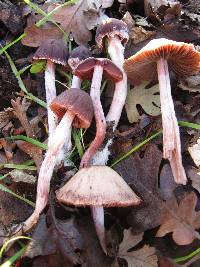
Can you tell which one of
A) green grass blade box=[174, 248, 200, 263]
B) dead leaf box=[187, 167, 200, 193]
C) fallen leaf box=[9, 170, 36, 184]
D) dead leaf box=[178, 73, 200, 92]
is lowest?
green grass blade box=[174, 248, 200, 263]

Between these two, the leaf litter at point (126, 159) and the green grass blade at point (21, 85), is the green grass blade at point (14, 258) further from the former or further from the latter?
the green grass blade at point (21, 85)

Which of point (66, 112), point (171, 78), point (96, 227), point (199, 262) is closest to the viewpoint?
point (199, 262)

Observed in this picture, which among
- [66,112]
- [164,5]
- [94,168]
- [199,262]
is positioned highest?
[164,5]

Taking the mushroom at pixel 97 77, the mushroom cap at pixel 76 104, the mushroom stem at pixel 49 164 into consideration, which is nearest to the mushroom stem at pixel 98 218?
the mushroom stem at pixel 49 164

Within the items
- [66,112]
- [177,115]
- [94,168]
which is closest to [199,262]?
[94,168]

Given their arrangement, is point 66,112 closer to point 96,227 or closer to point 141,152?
point 141,152

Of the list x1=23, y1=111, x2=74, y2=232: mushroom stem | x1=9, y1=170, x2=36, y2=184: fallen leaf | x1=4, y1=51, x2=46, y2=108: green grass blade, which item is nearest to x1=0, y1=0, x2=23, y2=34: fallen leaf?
x1=4, y1=51, x2=46, y2=108: green grass blade

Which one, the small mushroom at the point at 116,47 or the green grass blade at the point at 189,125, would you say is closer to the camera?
the green grass blade at the point at 189,125

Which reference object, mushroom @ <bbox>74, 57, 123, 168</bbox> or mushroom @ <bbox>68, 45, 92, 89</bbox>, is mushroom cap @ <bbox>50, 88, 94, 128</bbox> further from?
mushroom @ <bbox>68, 45, 92, 89</bbox>
